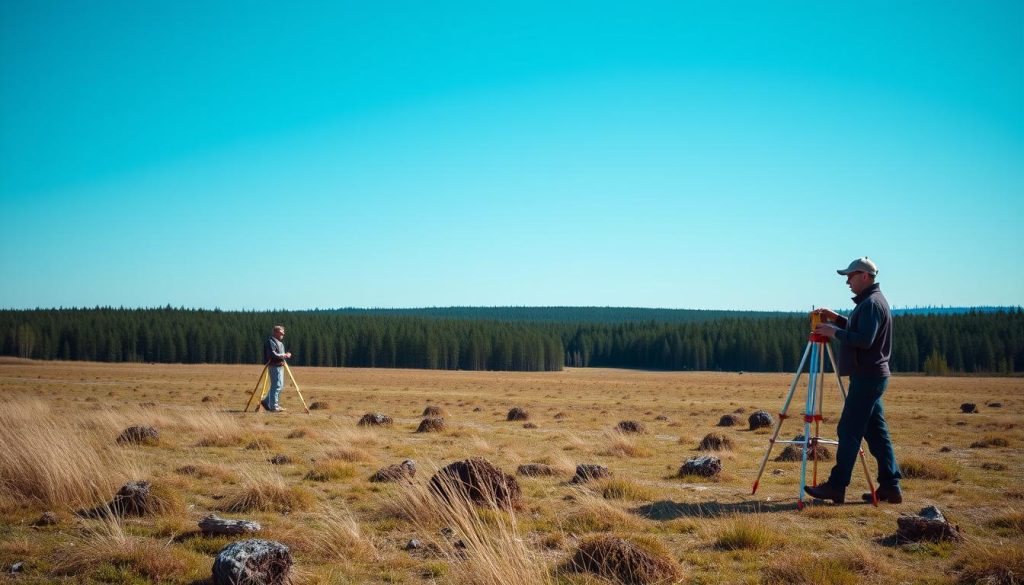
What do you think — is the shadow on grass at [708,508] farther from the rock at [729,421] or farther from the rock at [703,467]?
the rock at [729,421]

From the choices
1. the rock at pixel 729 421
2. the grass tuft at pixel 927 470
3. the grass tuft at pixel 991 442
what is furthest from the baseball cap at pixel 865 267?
the rock at pixel 729 421

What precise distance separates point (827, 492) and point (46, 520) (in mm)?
9365

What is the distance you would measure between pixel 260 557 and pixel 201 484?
5.13 meters

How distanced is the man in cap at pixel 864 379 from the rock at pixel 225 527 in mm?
6776

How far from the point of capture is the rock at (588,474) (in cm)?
1022

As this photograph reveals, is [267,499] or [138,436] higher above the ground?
[267,499]

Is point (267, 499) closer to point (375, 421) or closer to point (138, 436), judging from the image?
point (138, 436)

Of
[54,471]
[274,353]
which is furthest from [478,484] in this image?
[274,353]

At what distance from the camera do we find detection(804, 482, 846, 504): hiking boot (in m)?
8.16

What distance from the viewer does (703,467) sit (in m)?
10.8

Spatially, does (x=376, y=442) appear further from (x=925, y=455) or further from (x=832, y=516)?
(x=925, y=455)

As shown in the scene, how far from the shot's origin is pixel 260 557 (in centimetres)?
528

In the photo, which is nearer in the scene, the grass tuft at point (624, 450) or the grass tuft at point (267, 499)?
the grass tuft at point (267, 499)

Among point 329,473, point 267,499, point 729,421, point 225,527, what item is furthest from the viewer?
point 729,421
